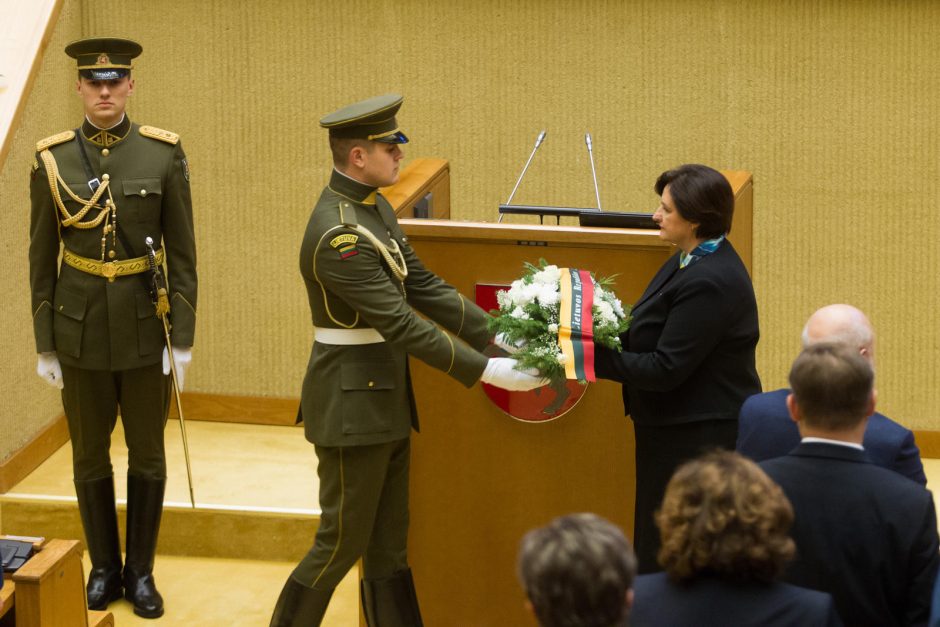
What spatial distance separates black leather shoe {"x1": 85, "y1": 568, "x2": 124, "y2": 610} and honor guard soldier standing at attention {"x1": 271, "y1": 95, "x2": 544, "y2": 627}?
879 mm

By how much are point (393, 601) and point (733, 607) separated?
168 cm

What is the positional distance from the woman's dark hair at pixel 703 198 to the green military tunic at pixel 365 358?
1.96 feet

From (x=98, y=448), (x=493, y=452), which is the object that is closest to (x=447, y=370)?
(x=493, y=452)

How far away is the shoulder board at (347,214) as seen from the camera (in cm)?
320

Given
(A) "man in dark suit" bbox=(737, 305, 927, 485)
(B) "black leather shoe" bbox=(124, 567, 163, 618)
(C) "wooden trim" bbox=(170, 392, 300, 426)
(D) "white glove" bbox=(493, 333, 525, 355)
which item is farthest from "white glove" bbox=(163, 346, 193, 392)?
(A) "man in dark suit" bbox=(737, 305, 927, 485)

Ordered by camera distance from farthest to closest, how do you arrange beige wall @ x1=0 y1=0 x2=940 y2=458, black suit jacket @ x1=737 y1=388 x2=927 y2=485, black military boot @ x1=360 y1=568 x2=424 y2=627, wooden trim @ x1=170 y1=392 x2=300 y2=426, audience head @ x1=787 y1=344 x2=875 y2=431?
wooden trim @ x1=170 y1=392 x2=300 y2=426 → beige wall @ x1=0 y1=0 x2=940 y2=458 → black military boot @ x1=360 y1=568 x2=424 y2=627 → black suit jacket @ x1=737 y1=388 x2=927 y2=485 → audience head @ x1=787 y1=344 x2=875 y2=431

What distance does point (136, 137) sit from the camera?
3.99m

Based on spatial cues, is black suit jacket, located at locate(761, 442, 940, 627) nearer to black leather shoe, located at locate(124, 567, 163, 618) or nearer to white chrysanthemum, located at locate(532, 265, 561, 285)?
white chrysanthemum, located at locate(532, 265, 561, 285)

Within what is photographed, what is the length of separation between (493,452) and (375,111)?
3.16 ft

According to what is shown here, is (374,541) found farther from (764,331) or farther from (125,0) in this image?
(125,0)

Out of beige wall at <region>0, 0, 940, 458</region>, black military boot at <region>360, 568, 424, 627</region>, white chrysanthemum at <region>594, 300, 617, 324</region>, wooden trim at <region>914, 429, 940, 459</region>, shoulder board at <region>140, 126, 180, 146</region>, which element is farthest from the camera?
wooden trim at <region>914, 429, 940, 459</region>

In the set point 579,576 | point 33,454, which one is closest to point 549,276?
point 579,576

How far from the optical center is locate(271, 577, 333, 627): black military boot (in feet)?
11.0

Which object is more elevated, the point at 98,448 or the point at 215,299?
the point at 215,299
